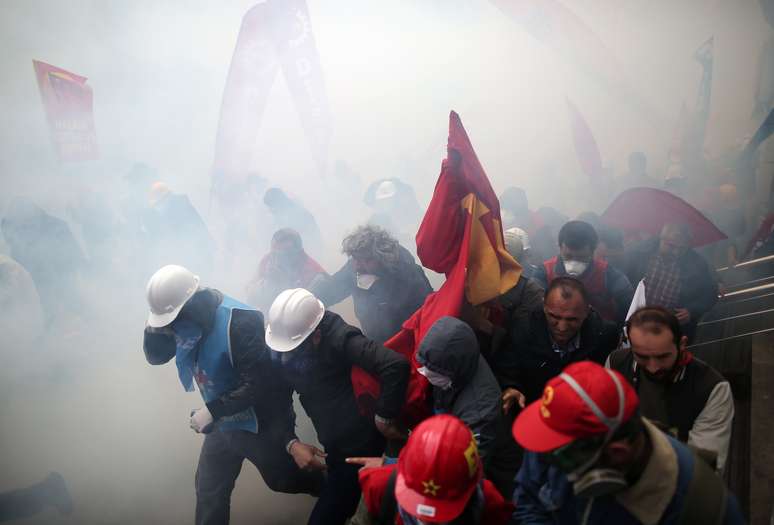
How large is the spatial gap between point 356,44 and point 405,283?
404 centimetres

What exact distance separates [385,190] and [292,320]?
3.74 m

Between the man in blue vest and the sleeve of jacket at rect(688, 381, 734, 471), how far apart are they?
5.56 ft

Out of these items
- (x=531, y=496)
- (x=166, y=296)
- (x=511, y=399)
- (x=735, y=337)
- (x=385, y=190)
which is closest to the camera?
(x=531, y=496)

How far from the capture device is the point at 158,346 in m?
2.26

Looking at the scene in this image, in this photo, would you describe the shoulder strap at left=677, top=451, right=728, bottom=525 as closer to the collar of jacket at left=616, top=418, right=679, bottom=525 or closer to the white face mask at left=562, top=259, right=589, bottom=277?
the collar of jacket at left=616, top=418, right=679, bottom=525

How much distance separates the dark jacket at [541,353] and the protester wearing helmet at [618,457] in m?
0.84

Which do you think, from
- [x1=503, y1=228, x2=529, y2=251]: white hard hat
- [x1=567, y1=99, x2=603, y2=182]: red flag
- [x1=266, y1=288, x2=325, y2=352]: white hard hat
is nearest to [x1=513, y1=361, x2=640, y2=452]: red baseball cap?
[x1=266, y1=288, x2=325, y2=352]: white hard hat

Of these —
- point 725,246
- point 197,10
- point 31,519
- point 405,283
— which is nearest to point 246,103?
point 197,10

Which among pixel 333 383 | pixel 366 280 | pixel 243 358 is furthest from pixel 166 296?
pixel 366 280

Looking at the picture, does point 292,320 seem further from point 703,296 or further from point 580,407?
point 703,296

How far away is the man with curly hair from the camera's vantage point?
2666 millimetres

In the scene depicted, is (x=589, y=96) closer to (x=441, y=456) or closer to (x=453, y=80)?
(x=453, y=80)

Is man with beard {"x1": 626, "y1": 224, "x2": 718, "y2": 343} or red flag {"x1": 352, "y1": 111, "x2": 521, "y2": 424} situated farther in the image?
man with beard {"x1": 626, "y1": 224, "x2": 718, "y2": 343}

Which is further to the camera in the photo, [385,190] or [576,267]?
[385,190]
